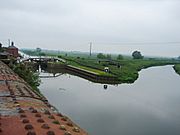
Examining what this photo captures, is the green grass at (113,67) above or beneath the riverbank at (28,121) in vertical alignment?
beneath

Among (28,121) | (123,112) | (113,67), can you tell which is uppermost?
(28,121)

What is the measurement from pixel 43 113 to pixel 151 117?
31.9 ft

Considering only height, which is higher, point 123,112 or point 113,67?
point 113,67

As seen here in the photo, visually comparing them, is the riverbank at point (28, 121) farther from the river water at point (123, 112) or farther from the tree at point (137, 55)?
the tree at point (137, 55)

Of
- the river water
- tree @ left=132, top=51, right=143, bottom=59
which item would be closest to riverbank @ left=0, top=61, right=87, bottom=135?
the river water

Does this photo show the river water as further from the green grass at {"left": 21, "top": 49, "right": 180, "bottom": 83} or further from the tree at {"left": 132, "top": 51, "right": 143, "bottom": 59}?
the tree at {"left": 132, "top": 51, "right": 143, "bottom": 59}

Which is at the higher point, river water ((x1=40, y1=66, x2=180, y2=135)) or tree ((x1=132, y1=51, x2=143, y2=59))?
tree ((x1=132, y1=51, x2=143, y2=59))

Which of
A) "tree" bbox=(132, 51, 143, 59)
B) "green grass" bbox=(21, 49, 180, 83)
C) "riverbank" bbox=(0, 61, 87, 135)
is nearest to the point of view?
"riverbank" bbox=(0, 61, 87, 135)

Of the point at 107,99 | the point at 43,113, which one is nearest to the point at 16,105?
the point at 43,113

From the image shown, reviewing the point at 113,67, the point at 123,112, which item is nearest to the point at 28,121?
the point at 123,112

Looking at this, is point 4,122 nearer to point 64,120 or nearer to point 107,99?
point 64,120

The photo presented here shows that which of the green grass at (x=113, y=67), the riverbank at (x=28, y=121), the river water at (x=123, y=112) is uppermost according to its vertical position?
the riverbank at (x=28, y=121)

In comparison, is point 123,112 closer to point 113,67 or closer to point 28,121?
point 28,121

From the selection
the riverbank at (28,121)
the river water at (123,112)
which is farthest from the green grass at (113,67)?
the riverbank at (28,121)
